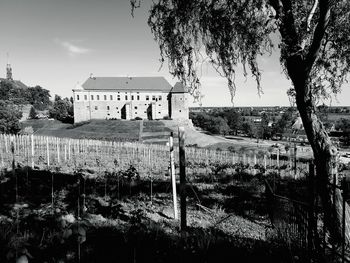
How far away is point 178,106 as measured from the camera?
73.2 metres

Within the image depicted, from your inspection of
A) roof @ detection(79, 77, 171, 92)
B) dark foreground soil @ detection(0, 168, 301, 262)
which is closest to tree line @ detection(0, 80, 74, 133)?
roof @ detection(79, 77, 171, 92)

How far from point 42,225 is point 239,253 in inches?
137

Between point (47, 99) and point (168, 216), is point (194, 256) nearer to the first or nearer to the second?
point (168, 216)

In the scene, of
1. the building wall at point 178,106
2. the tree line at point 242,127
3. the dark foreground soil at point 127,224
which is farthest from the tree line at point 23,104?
the tree line at point 242,127

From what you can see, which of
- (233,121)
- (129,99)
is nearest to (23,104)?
(129,99)

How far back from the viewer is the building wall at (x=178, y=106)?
239ft

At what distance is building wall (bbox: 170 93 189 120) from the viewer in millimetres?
72875

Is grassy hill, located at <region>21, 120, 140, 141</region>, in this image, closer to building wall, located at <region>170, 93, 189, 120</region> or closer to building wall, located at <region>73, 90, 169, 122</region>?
building wall, located at <region>73, 90, 169, 122</region>

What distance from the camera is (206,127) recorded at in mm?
99438

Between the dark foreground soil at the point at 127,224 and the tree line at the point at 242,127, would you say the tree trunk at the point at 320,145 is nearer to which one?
the dark foreground soil at the point at 127,224

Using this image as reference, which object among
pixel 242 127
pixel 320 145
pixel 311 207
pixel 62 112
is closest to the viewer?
pixel 311 207

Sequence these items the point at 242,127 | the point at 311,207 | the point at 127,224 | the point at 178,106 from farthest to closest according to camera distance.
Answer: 1. the point at 242,127
2. the point at 178,106
3. the point at 127,224
4. the point at 311,207

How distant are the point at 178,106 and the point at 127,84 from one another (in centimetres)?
1666

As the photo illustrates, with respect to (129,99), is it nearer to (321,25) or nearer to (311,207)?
(321,25)
